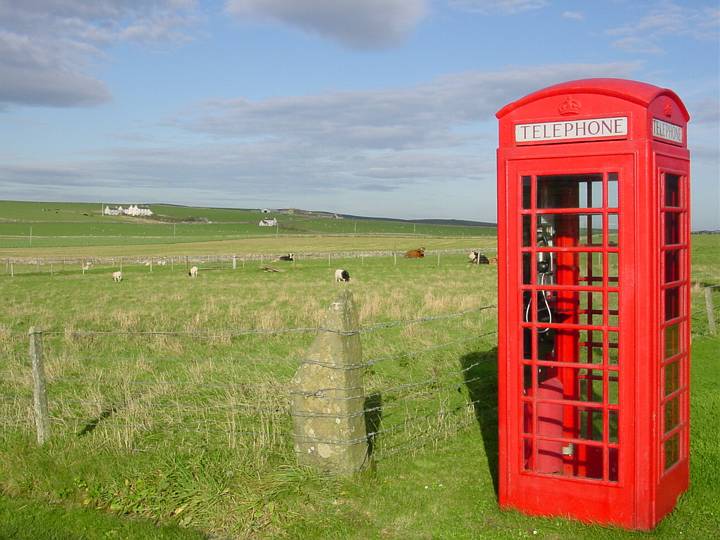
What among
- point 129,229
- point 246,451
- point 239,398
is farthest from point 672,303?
point 129,229

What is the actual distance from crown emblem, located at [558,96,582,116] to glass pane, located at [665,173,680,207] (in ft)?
2.95

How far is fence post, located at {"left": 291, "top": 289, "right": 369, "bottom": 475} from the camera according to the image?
6547 millimetres

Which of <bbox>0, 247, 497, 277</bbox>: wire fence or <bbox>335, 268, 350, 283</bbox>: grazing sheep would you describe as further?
<bbox>0, 247, 497, 277</bbox>: wire fence

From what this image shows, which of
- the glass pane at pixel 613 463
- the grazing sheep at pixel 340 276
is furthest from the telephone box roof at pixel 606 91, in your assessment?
the grazing sheep at pixel 340 276

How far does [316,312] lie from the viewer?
20.1m

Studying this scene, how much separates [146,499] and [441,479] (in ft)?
8.62

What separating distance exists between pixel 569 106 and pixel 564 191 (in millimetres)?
770

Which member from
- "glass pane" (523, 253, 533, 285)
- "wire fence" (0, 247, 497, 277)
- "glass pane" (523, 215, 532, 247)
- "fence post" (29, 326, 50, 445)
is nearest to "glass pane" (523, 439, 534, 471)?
"glass pane" (523, 253, 533, 285)

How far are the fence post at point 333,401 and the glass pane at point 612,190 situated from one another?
251 centimetres

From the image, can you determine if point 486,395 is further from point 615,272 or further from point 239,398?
point 615,272

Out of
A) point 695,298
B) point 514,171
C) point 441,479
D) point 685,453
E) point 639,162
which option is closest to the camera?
point 639,162

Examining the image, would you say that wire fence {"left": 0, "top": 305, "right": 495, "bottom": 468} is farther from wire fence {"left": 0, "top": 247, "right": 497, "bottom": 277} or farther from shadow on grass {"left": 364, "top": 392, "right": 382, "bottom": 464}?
wire fence {"left": 0, "top": 247, "right": 497, "bottom": 277}

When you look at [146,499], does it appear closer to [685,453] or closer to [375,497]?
[375,497]

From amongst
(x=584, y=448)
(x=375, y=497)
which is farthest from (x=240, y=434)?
(x=584, y=448)
